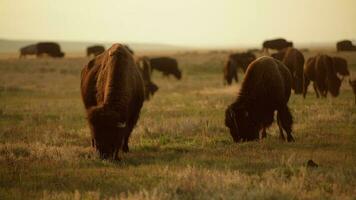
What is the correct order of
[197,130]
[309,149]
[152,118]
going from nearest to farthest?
[309,149]
[197,130]
[152,118]

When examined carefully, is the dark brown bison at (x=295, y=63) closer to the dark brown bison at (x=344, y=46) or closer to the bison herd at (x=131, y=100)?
the bison herd at (x=131, y=100)

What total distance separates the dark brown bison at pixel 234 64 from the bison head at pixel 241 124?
26197mm

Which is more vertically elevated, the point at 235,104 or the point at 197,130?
the point at 235,104

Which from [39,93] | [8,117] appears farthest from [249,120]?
[39,93]

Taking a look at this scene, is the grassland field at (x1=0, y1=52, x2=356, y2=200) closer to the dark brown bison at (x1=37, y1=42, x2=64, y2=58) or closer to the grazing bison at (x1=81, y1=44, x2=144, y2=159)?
the grazing bison at (x1=81, y1=44, x2=144, y2=159)

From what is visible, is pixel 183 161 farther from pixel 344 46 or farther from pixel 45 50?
pixel 45 50

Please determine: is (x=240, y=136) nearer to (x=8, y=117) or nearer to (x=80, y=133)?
(x=80, y=133)

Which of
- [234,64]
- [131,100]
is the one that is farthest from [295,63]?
[131,100]

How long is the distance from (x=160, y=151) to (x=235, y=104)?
208 centimetres

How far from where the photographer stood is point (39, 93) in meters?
34.6

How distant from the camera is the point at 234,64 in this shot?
4112cm

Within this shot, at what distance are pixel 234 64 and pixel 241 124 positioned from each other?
2846 centimetres

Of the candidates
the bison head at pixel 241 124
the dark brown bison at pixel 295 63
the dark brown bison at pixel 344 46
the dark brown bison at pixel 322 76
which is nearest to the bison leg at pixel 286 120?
the bison head at pixel 241 124

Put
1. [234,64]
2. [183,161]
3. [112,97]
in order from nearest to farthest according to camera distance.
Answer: [112,97], [183,161], [234,64]
